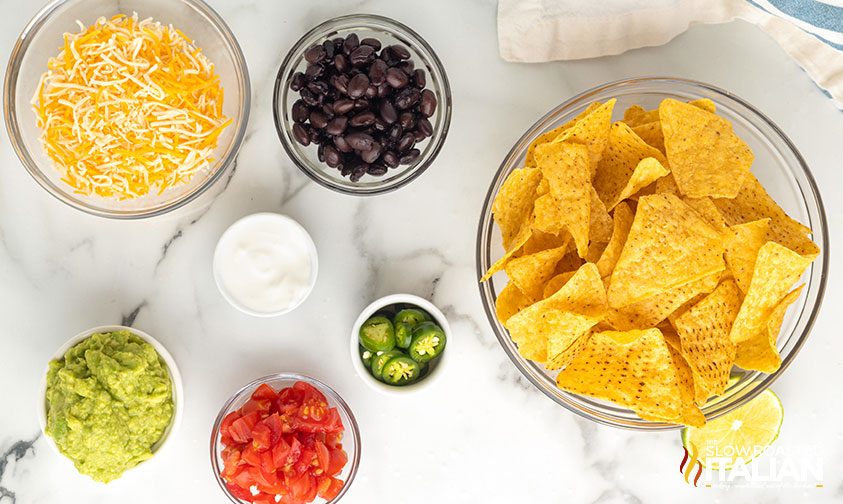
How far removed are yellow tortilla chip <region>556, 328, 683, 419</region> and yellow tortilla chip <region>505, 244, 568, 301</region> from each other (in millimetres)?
156

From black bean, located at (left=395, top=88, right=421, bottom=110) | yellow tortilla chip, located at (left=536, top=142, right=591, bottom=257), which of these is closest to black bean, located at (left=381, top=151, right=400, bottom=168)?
black bean, located at (left=395, top=88, right=421, bottom=110)

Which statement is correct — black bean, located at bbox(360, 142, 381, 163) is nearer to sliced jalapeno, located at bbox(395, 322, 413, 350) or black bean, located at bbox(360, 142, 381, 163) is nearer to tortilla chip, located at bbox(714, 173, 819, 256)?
sliced jalapeno, located at bbox(395, 322, 413, 350)

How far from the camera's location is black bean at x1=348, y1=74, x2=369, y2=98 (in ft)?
5.09

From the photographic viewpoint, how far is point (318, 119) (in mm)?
1604

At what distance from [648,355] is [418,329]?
0.54m

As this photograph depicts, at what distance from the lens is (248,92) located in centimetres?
172

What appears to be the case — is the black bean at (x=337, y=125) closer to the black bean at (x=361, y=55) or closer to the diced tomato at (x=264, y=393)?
the black bean at (x=361, y=55)

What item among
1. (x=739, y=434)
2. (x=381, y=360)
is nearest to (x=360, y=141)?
(x=381, y=360)

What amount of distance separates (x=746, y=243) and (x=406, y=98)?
754mm

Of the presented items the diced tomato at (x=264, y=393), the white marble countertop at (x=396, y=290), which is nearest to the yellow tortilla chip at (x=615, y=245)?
the white marble countertop at (x=396, y=290)

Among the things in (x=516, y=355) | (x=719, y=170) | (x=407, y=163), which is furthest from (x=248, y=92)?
(x=719, y=170)

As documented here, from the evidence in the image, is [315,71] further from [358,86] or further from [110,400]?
[110,400]

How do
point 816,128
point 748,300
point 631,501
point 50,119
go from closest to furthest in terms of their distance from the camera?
point 748,300
point 50,119
point 816,128
point 631,501

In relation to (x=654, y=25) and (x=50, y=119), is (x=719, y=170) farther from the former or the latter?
(x=50, y=119)
